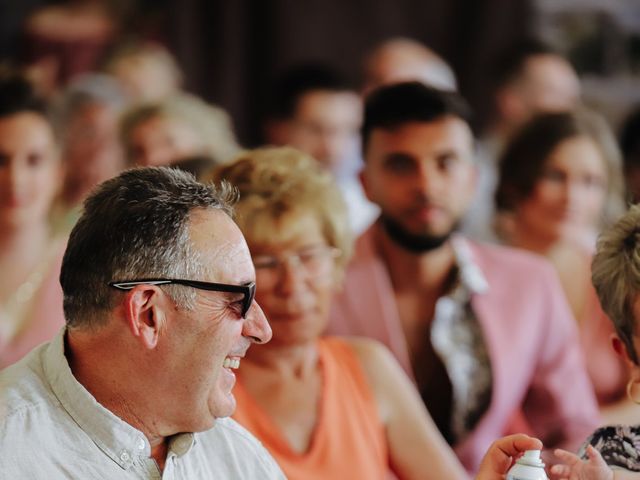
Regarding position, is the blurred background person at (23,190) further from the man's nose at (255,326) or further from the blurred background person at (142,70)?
the blurred background person at (142,70)

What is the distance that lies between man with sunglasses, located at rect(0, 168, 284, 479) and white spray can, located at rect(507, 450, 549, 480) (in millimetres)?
353

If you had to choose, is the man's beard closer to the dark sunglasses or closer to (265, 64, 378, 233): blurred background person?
the dark sunglasses

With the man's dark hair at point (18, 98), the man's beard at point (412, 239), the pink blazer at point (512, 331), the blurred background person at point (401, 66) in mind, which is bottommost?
the pink blazer at point (512, 331)

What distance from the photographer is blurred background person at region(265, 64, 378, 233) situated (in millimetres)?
4152

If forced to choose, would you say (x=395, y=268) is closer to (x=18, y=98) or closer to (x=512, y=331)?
(x=512, y=331)

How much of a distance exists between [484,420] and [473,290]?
0.28 meters

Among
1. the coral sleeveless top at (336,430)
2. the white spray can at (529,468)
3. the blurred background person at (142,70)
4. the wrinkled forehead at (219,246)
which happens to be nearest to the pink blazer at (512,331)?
the coral sleeveless top at (336,430)

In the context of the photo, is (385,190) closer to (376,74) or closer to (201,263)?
(201,263)

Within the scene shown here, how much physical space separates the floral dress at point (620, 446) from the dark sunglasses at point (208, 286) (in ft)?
1.64

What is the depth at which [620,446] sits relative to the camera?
1576mm

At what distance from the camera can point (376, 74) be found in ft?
14.6

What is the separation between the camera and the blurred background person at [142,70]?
15.7 ft

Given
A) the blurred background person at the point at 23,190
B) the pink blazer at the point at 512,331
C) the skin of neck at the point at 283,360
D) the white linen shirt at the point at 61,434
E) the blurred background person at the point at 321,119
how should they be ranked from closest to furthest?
the white linen shirt at the point at 61,434, the skin of neck at the point at 283,360, the pink blazer at the point at 512,331, the blurred background person at the point at 23,190, the blurred background person at the point at 321,119

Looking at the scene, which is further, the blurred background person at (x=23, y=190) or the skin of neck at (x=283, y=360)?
the blurred background person at (x=23, y=190)
